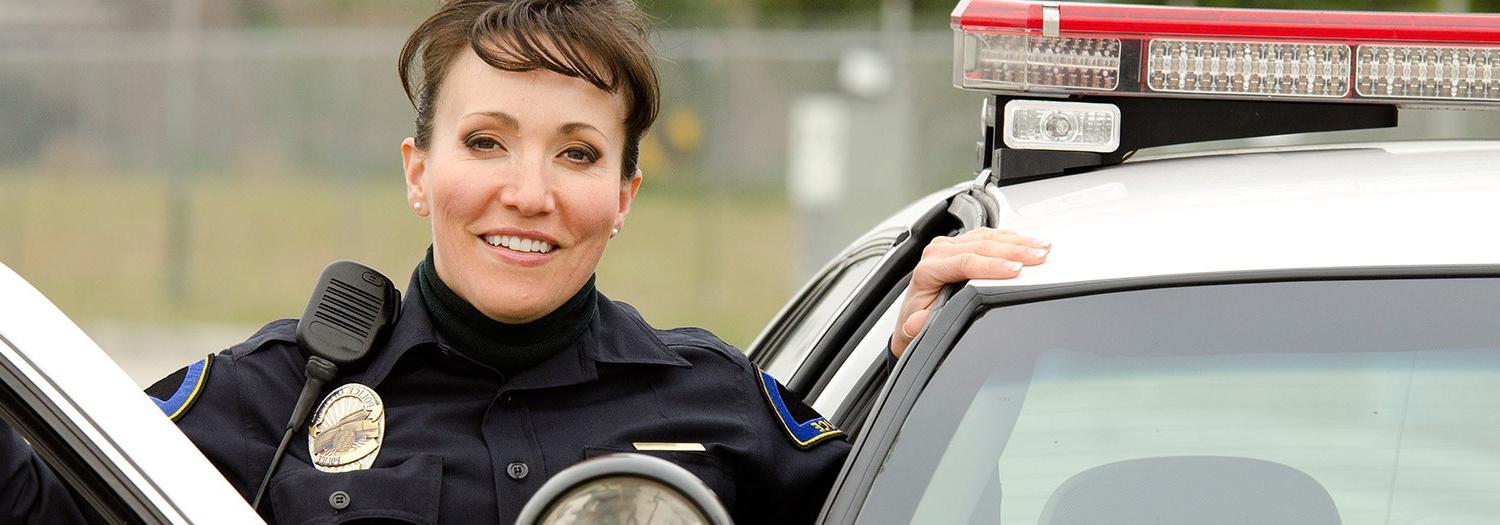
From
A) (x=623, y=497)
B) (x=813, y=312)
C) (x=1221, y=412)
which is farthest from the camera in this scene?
(x=813, y=312)

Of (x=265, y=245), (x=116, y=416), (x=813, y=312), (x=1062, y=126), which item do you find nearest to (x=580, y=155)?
(x=1062, y=126)

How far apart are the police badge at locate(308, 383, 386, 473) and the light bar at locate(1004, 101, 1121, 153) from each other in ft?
2.88

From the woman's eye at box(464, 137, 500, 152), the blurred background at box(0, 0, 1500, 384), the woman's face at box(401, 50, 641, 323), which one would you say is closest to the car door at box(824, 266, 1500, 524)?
the woman's face at box(401, 50, 641, 323)

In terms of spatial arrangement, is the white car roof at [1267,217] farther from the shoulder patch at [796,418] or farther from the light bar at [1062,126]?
the shoulder patch at [796,418]

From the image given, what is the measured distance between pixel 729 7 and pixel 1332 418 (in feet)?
64.4

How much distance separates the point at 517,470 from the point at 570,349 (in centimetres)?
23

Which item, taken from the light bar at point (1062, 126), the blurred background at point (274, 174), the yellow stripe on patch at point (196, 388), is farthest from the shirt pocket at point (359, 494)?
the blurred background at point (274, 174)

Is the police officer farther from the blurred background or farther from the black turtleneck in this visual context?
the blurred background

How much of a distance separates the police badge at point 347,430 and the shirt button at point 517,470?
0.15 meters

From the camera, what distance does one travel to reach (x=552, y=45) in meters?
2.38

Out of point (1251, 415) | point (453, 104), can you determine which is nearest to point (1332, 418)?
A: point (1251, 415)

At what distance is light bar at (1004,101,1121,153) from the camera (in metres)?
2.49

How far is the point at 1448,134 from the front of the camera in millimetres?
10867

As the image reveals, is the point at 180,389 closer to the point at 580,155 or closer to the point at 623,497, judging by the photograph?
the point at 580,155
